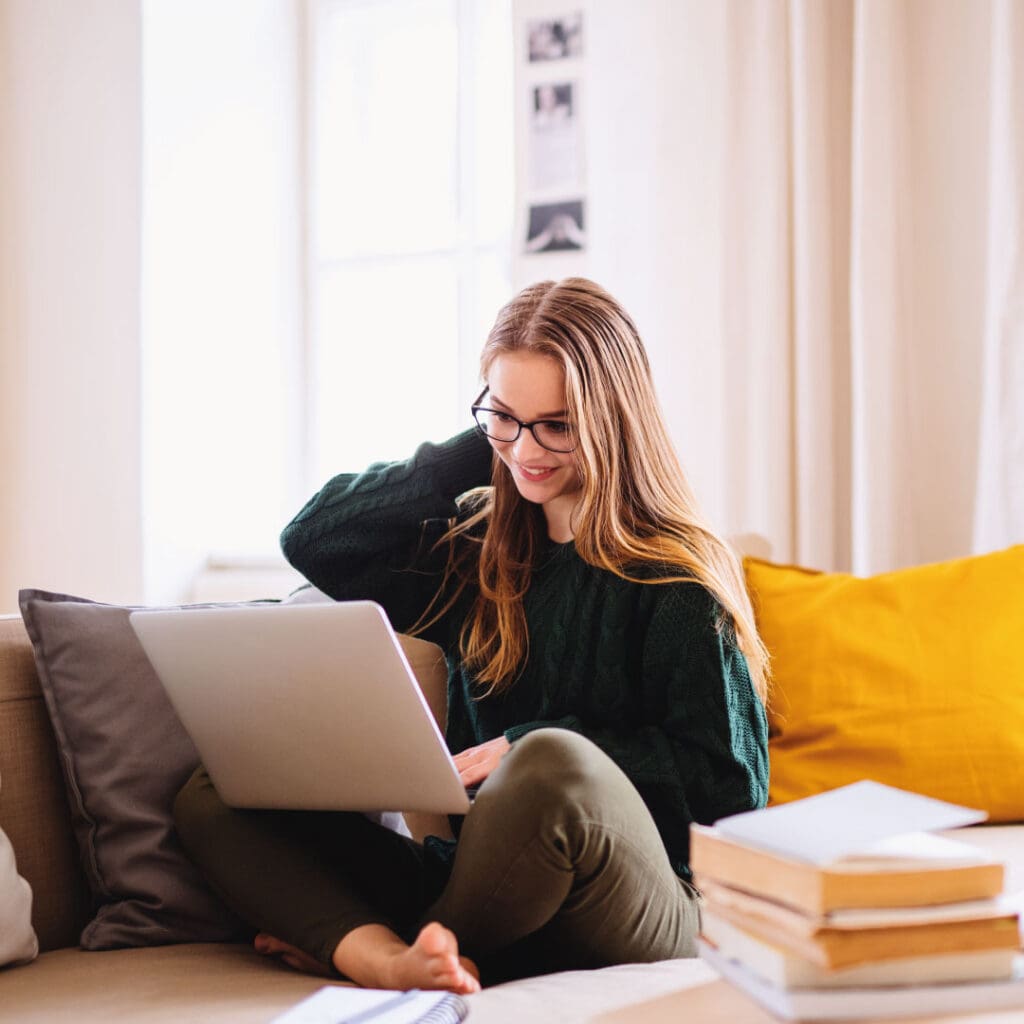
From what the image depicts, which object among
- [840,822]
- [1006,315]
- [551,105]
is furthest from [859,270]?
[840,822]

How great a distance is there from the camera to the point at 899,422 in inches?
83.0

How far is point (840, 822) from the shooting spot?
79 centimetres

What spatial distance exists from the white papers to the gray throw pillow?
2.24 ft

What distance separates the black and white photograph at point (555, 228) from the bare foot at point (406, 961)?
62.6 inches

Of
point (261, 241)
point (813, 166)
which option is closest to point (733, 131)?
point (813, 166)

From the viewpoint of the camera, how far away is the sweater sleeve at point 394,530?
1607 mm

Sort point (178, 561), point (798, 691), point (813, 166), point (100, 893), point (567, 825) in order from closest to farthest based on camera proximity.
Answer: point (567, 825) < point (100, 893) < point (798, 691) < point (813, 166) < point (178, 561)

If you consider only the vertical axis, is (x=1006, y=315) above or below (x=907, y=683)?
above

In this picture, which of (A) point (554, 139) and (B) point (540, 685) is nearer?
(B) point (540, 685)

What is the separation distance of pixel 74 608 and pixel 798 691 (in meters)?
0.90

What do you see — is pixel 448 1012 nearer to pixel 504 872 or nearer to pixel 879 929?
pixel 504 872

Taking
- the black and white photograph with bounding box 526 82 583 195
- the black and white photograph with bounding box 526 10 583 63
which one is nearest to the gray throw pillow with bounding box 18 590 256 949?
the black and white photograph with bounding box 526 82 583 195

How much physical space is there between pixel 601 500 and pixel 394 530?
31cm

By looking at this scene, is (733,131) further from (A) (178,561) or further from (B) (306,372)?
(A) (178,561)
